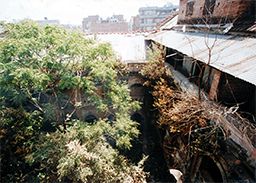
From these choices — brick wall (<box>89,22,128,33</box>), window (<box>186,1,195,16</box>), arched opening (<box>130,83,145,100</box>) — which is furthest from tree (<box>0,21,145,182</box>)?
brick wall (<box>89,22,128,33</box>)

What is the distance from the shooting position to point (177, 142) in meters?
10.5

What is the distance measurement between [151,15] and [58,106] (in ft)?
181

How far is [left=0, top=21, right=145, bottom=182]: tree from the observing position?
8.25 meters

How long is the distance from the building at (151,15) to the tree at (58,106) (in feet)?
174

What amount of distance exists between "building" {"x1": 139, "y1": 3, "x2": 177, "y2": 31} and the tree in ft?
174

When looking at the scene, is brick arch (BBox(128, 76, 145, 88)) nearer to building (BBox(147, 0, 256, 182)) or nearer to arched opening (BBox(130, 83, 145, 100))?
arched opening (BBox(130, 83, 145, 100))

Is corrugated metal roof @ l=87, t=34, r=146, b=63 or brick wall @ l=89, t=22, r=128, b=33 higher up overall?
corrugated metal roof @ l=87, t=34, r=146, b=63

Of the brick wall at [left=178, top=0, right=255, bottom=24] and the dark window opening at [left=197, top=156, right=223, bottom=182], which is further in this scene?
the brick wall at [left=178, top=0, right=255, bottom=24]

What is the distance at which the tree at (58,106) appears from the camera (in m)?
8.25

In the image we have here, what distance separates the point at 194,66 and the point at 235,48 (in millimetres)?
3218

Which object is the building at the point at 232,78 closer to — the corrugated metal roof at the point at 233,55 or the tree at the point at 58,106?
the corrugated metal roof at the point at 233,55

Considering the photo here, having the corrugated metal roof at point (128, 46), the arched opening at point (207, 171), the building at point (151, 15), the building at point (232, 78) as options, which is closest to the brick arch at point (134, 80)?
the corrugated metal roof at point (128, 46)

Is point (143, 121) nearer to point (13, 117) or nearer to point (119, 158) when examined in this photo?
point (119, 158)

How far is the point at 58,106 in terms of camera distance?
34.0 feet
